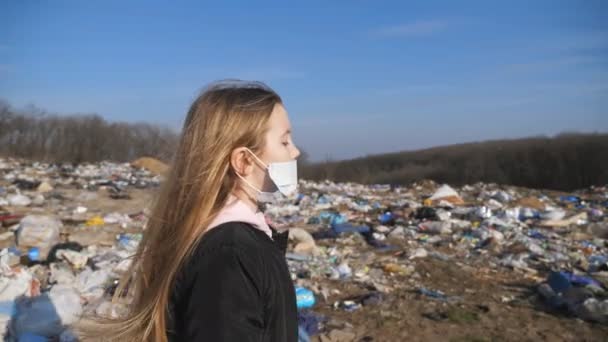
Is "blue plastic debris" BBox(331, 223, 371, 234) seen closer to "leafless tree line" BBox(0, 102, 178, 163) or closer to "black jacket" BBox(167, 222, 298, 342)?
"black jacket" BBox(167, 222, 298, 342)

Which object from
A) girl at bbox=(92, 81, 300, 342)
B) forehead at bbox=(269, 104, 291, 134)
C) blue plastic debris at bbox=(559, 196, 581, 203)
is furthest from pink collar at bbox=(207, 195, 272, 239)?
blue plastic debris at bbox=(559, 196, 581, 203)

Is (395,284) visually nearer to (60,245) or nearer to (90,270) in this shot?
(90,270)

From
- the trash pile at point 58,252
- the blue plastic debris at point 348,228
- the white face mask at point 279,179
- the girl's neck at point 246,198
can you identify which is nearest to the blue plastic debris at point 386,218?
the blue plastic debris at point 348,228

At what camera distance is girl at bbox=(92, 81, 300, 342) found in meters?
1.05

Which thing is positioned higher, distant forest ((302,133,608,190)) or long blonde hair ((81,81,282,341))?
long blonde hair ((81,81,282,341))

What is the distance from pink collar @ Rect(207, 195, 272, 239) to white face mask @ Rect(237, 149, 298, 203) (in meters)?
0.09

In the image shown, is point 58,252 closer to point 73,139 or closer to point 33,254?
point 33,254

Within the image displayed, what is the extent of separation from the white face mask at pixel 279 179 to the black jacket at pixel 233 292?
19 cm

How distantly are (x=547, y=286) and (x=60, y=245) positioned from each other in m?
5.02

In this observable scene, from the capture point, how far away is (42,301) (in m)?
3.47

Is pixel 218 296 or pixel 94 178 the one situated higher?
pixel 218 296

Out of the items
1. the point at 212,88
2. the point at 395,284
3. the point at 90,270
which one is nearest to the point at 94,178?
the point at 90,270

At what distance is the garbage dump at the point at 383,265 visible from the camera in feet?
12.6

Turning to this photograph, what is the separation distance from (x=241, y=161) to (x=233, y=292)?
0.41m
